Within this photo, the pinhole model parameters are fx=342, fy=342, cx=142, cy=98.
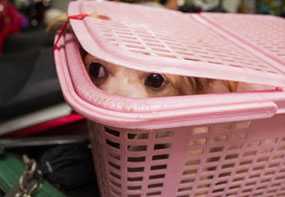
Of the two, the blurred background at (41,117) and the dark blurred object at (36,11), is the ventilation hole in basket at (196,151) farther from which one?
the dark blurred object at (36,11)

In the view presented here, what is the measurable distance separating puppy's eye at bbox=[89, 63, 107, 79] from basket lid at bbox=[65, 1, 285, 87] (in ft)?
0.18

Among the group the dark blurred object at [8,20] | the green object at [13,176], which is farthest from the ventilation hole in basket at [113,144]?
the dark blurred object at [8,20]

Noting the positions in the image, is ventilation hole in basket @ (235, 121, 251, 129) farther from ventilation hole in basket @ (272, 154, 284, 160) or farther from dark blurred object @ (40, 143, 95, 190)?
dark blurred object @ (40, 143, 95, 190)

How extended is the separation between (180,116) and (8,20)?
45.5 inches

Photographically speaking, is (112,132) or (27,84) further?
(27,84)

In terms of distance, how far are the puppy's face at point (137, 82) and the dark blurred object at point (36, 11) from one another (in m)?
1.11

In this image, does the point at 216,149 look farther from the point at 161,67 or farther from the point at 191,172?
the point at 161,67

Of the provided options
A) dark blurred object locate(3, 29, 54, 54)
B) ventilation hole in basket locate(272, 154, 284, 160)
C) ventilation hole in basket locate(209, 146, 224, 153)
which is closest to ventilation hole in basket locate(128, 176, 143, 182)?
ventilation hole in basket locate(209, 146, 224, 153)

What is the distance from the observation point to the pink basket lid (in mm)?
377

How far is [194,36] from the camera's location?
59cm

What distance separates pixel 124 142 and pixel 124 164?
0.12ft

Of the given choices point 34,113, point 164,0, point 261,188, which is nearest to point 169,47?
point 261,188

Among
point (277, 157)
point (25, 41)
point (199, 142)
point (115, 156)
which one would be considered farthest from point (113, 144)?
point (25, 41)

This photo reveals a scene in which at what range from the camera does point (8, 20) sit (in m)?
1.33
